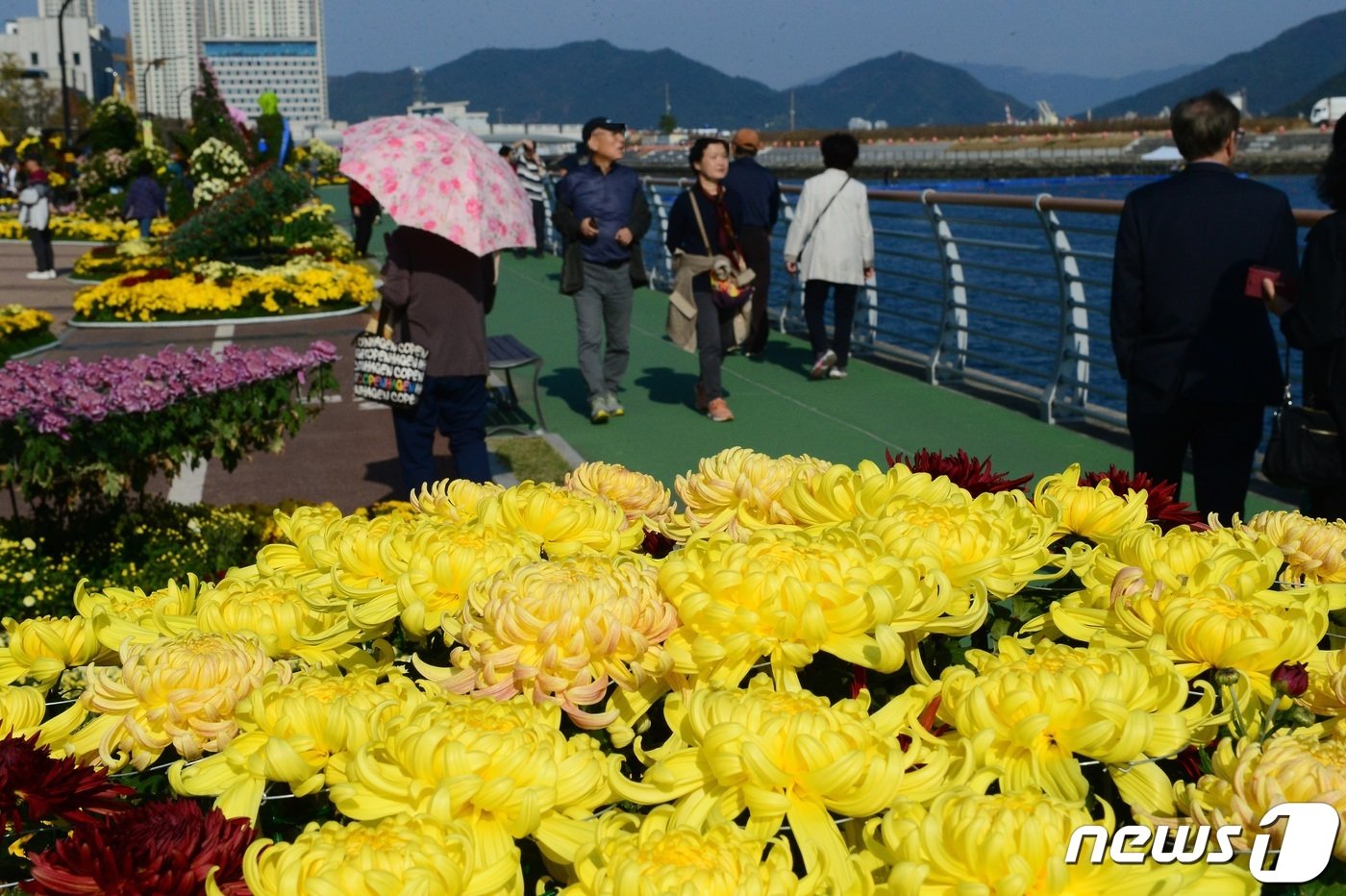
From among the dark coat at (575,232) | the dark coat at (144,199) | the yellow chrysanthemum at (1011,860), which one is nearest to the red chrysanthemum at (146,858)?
the yellow chrysanthemum at (1011,860)

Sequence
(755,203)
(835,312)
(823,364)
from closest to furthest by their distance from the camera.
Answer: (835,312) < (823,364) < (755,203)

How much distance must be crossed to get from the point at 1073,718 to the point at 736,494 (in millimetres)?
673

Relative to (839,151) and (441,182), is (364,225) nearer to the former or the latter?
(839,151)

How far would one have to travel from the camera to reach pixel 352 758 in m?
1.13

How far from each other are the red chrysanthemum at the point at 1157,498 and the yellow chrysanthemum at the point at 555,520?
2.18 feet

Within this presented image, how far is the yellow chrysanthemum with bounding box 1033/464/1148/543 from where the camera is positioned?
1.67 metres

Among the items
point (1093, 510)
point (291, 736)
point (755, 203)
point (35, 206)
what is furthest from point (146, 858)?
point (35, 206)

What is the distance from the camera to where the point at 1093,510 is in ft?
5.53

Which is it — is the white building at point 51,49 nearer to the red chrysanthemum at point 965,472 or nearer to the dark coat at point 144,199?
the dark coat at point 144,199

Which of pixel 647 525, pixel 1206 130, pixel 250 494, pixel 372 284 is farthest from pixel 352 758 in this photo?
pixel 372 284

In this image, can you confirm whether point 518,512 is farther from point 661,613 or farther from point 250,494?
point 250,494

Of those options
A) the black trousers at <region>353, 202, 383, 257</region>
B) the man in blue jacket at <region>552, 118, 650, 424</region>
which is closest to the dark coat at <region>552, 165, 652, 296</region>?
the man in blue jacket at <region>552, 118, 650, 424</region>

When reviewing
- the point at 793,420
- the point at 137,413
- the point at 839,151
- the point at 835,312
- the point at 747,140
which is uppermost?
the point at 747,140

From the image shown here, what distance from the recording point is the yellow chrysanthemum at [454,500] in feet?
5.85
